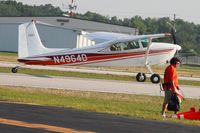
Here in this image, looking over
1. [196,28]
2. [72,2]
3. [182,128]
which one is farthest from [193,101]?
[196,28]

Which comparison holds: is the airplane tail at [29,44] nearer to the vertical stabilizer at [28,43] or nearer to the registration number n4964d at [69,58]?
the vertical stabilizer at [28,43]

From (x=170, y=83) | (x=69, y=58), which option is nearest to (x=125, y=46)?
(x=69, y=58)

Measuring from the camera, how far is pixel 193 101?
22.4 metres

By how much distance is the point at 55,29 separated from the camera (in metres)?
94.8

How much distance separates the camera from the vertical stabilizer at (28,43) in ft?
112

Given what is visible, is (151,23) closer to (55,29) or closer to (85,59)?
(55,29)

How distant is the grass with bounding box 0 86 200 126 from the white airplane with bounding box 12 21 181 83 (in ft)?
36.8

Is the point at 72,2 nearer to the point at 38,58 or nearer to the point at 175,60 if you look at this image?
the point at 38,58

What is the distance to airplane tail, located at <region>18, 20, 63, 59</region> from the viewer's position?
3401 centimetres

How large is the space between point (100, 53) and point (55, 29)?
60.4 m

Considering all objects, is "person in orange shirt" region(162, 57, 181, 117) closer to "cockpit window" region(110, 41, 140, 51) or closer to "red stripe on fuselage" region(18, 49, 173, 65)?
"red stripe on fuselage" region(18, 49, 173, 65)

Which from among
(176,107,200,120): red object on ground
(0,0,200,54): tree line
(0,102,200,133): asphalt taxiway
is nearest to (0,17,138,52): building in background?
(0,0,200,54): tree line

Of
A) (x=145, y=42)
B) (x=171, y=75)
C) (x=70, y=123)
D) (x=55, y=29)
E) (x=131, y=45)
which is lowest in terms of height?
(x=70, y=123)

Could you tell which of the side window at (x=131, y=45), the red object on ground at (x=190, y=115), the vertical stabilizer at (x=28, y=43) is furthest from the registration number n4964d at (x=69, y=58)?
the red object on ground at (x=190, y=115)
